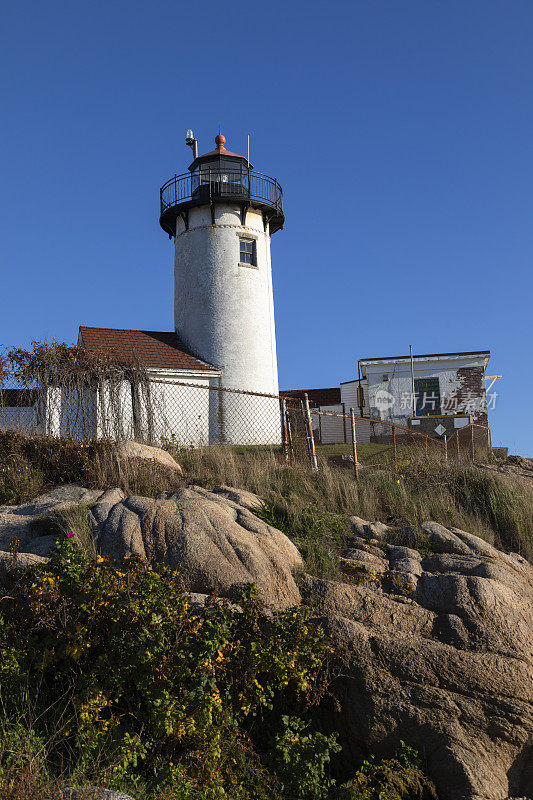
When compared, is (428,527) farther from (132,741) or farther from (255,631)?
(132,741)

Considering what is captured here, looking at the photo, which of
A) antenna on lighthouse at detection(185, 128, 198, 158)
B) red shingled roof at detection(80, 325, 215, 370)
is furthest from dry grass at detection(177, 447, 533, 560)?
antenna on lighthouse at detection(185, 128, 198, 158)

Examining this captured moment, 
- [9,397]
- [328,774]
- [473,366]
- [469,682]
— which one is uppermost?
[473,366]

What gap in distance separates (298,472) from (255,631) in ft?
17.8

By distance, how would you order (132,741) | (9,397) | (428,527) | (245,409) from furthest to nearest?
(245,409) → (9,397) → (428,527) → (132,741)

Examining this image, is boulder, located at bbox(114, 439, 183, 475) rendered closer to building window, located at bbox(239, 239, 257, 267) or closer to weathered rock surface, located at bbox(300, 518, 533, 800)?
weathered rock surface, located at bbox(300, 518, 533, 800)

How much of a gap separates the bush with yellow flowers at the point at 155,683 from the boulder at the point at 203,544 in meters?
0.59

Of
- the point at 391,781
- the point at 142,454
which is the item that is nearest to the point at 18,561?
the point at 142,454

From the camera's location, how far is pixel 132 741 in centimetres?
488

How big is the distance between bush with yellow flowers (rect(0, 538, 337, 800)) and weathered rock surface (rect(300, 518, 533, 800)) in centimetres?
47

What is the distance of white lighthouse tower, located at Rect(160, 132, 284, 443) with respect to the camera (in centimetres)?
2309

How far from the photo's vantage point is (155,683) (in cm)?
516

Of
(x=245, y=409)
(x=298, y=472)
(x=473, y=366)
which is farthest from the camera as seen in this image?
(x=473, y=366)

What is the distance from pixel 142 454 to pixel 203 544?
294 centimetres

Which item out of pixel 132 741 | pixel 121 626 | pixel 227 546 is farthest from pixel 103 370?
pixel 132 741
